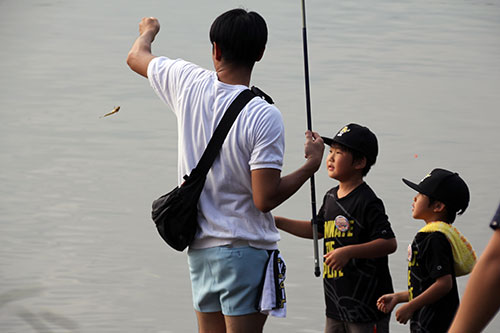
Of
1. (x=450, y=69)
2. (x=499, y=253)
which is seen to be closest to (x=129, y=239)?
(x=499, y=253)

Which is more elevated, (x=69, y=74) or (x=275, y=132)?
(x=275, y=132)

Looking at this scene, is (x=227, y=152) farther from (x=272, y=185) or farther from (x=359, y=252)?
(x=359, y=252)

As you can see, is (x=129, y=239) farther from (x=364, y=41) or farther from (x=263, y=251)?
(x=364, y=41)

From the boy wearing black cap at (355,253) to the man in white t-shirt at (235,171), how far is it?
1.66 ft

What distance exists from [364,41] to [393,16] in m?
1.52

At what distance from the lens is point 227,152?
268cm

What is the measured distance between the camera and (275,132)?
2.64 metres

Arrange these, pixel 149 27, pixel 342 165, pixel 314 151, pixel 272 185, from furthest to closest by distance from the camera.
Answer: pixel 342 165, pixel 149 27, pixel 314 151, pixel 272 185

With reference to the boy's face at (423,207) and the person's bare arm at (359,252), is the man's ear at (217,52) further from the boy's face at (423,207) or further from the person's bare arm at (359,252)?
the boy's face at (423,207)

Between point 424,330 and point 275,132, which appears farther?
point 424,330

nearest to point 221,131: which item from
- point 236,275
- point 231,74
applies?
point 231,74

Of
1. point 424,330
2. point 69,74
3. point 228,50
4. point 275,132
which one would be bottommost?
point 69,74

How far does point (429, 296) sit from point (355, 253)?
0.92 feet

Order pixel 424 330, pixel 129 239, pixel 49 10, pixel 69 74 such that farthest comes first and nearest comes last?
pixel 49 10
pixel 69 74
pixel 129 239
pixel 424 330
